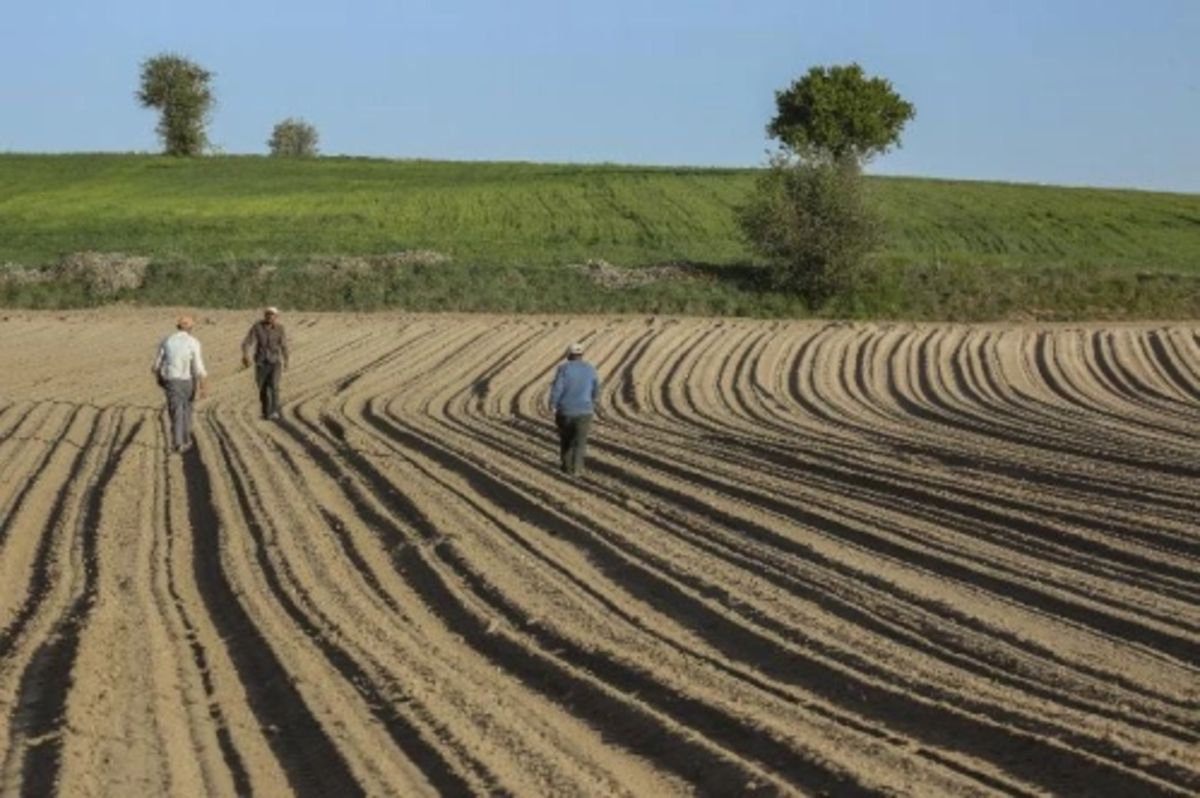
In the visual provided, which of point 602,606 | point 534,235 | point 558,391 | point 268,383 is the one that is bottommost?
point 602,606

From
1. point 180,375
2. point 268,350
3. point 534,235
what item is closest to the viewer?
point 180,375

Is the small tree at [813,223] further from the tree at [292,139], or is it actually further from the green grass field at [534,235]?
the tree at [292,139]

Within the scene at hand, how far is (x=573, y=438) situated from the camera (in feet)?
63.4

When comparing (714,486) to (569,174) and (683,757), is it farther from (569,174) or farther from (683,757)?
(569,174)

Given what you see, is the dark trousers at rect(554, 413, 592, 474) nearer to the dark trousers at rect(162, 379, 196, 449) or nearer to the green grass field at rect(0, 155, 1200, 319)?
the dark trousers at rect(162, 379, 196, 449)

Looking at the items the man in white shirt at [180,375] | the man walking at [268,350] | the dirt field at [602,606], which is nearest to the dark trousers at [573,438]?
the dirt field at [602,606]

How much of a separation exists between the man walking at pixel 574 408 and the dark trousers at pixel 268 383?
6.36 m

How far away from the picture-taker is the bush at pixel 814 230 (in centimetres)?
5059

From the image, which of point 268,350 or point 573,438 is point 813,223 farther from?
point 573,438

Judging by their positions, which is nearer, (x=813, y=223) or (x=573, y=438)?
(x=573, y=438)

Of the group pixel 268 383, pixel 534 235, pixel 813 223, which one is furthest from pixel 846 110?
pixel 268 383

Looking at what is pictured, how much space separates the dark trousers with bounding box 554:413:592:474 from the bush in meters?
31.5

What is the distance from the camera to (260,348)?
82.7ft

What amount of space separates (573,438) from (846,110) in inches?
2948
